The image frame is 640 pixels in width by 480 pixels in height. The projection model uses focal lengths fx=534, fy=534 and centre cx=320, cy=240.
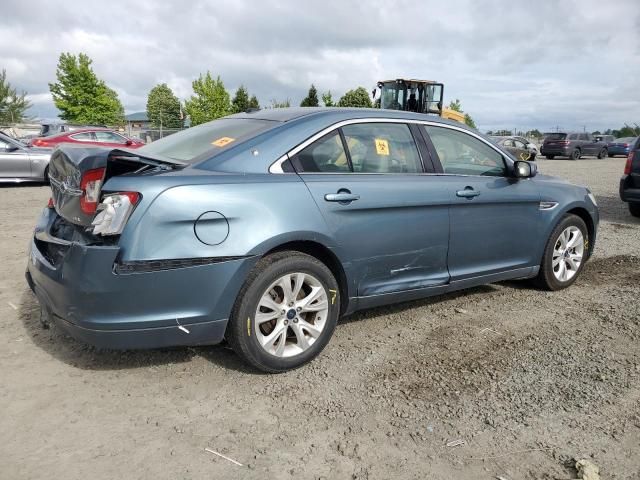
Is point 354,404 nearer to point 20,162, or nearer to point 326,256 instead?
point 326,256

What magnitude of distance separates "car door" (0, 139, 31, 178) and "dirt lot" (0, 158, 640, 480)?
347 inches

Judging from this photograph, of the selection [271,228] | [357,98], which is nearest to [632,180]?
[271,228]

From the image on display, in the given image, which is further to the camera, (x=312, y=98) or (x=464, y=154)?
(x=312, y=98)

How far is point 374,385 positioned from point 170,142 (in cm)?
218

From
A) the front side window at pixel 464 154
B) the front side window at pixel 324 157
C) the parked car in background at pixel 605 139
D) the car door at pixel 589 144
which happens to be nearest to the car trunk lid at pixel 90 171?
the front side window at pixel 324 157

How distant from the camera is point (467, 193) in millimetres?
4020

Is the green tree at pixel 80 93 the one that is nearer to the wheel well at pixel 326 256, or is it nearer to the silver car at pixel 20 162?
the silver car at pixel 20 162

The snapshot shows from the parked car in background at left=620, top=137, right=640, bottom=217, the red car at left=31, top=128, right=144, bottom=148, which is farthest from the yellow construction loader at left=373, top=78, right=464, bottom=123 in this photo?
the parked car in background at left=620, top=137, right=640, bottom=217

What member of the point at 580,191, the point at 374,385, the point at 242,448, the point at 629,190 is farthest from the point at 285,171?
the point at 629,190

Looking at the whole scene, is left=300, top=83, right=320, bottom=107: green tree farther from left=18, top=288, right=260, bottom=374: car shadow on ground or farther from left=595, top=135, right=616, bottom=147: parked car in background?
left=18, top=288, right=260, bottom=374: car shadow on ground

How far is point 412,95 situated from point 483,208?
17826mm

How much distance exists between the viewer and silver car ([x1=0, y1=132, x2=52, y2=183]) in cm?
1172

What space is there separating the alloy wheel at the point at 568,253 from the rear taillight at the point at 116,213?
3.73 m

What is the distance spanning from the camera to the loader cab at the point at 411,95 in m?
20.9
